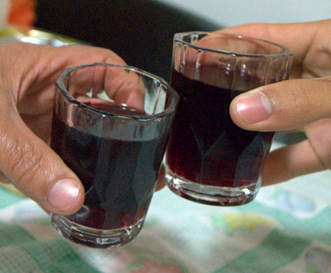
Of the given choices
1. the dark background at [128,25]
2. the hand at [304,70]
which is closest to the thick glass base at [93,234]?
the hand at [304,70]

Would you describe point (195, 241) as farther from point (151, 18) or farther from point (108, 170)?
point (151, 18)

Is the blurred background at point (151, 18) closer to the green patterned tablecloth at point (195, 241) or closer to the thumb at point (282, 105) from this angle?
the green patterned tablecloth at point (195, 241)

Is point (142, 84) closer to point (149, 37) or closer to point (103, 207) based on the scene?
point (103, 207)

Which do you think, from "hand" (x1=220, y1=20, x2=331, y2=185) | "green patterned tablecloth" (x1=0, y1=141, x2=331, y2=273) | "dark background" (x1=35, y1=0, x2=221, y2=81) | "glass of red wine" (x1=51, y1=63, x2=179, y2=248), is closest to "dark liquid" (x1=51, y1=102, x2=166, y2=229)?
"glass of red wine" (x1=51, y1=63, x2=179, y2=248)

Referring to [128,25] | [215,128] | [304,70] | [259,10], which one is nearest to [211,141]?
[215,128]

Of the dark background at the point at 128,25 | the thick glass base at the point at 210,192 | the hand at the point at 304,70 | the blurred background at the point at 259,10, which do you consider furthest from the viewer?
the dark background at the point at 128,25

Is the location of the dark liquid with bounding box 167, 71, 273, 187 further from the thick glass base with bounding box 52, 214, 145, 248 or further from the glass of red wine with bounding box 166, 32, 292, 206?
the thick glass base with bounding box 52, 214, 145, 248
